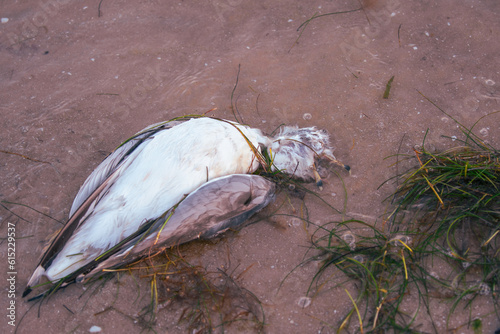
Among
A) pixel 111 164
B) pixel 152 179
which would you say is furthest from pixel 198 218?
pixel 111 164

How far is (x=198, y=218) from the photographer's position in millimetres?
2611

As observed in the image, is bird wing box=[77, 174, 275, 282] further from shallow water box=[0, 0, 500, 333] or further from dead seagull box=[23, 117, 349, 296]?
shallow water box=[0, 0, 500, 333]

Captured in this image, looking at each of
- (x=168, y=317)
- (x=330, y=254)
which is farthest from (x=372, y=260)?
(x=168, y=317)

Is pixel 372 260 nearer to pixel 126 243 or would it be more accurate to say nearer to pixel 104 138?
pixel 126 243

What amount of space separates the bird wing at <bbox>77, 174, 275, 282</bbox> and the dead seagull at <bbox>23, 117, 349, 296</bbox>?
0.03 metres

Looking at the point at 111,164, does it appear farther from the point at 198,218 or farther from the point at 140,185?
the point at 198,218

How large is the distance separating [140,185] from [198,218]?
1.46ft

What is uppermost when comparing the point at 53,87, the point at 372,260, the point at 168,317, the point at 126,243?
the point at 53,87

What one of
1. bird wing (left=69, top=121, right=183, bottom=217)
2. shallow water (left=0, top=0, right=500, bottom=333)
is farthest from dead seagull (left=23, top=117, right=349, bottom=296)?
shallow water (left=0, top=0, right=500, bottom=333)

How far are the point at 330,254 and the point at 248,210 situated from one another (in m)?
0.63

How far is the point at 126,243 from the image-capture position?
2551 millimetres

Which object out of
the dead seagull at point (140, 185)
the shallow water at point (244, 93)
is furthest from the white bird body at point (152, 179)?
the shallow water at point (244, 93)

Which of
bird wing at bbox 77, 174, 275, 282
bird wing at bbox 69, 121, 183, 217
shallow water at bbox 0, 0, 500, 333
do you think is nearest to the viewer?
bird wing at bbox 77, 174, 275, 282

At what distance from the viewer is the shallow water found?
2703mm
